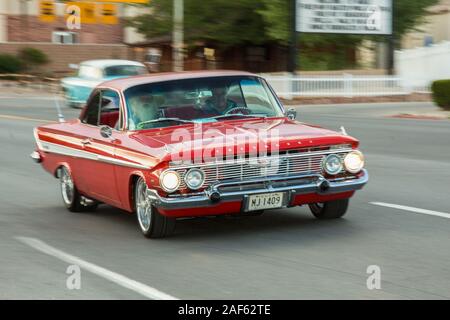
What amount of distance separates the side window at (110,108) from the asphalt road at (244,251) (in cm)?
104

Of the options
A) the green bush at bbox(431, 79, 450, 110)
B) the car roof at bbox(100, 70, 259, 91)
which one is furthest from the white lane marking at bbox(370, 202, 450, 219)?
the green bush at bbox(431, 79, 450, 110)

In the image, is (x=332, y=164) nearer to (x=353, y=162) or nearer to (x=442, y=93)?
(x=353, y=162)

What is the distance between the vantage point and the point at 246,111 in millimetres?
9984

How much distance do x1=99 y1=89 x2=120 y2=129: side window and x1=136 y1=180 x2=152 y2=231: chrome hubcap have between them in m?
1.16

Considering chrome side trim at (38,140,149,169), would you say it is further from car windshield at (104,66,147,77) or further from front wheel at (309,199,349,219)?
car windshield at (104,66,147,77)

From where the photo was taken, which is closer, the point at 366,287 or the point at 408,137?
the point at 366,287

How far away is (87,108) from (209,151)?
2946 millimetres

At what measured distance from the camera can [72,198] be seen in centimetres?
1118

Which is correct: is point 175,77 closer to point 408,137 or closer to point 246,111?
point 246,111

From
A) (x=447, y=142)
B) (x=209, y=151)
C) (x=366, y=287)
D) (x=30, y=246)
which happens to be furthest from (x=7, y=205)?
(x=447, y=142)

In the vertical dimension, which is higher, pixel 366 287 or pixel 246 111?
pixel 246 111

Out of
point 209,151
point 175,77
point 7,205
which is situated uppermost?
point 175,77

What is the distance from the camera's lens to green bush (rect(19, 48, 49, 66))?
62.7m

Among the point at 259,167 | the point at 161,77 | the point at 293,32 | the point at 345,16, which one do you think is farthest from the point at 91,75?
the point at 259,167
